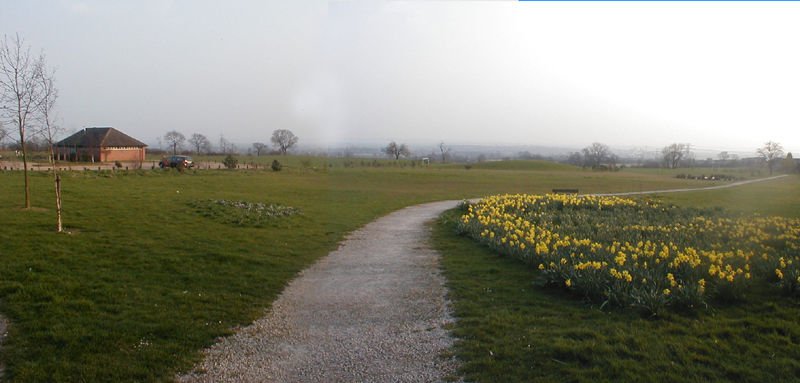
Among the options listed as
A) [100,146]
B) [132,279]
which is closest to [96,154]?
[100,146]

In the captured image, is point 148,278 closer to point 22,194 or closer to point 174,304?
point 174,304

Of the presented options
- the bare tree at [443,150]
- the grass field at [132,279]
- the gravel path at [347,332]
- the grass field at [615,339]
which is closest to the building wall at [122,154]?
the grass field at [132,279]

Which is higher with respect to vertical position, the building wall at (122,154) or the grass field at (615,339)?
the building wall at (122,154)

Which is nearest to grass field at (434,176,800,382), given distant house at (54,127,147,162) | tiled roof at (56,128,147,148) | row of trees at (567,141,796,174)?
distant house at (54,127,147,162)

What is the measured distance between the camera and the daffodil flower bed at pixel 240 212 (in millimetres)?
14555

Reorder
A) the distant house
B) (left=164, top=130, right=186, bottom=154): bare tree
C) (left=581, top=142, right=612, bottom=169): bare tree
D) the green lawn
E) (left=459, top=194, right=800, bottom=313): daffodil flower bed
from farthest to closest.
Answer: (left=581, top=142, right=612, bottom=169): bare tree, (left=164, top=130, right=186, bottom=154): bare tree, the distant house, (left=459, top=194, right=800, bottom=313): daffodil flower bed, the green lawn

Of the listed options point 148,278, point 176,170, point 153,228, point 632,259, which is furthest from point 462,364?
point 176,170

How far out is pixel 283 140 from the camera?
87.4 metres

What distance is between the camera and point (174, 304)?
671 cm

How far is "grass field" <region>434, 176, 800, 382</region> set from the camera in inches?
184

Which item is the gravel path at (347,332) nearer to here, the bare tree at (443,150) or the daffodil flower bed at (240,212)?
the daffodil flower bed at (240,212)

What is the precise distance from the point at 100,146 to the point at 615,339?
48714mm

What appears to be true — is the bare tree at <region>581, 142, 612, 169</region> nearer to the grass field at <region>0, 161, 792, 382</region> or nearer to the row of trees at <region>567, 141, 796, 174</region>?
the row of trees at <region>567, 141, 796, 174</region>

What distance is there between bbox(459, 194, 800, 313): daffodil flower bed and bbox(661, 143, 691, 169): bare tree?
9234 centimetres
